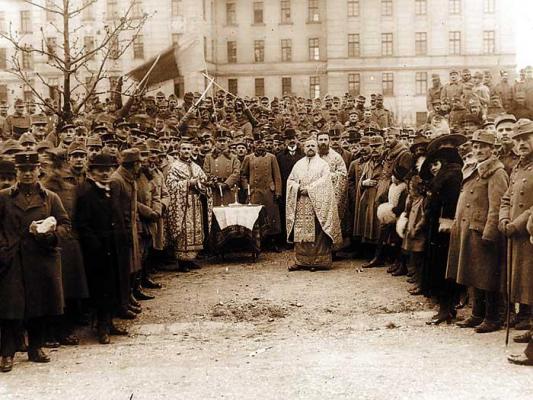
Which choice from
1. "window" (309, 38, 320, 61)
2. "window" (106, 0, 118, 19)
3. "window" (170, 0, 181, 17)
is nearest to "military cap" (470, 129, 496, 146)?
"window" (170, 0, 181, 17)

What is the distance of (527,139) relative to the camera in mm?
6809

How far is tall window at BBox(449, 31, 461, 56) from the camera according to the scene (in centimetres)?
4659

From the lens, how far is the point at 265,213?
13.5 meters

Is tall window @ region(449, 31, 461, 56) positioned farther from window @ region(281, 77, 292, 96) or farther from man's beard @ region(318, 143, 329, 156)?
man's beard @ region(318, 143, 329, 156)

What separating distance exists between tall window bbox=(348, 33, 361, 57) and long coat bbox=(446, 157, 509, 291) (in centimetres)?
4133

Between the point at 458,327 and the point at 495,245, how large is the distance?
1.04 meters

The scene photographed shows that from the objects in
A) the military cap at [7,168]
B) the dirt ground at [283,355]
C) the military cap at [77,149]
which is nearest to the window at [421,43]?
the dirt ground at [283,355]

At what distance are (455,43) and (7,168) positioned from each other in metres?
43.8

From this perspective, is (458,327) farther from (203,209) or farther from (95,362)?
(203,209)

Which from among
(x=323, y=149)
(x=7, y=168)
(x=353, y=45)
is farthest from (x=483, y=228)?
(x=353, y=45)

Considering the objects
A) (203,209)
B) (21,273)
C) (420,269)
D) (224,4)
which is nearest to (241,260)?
(203,209)

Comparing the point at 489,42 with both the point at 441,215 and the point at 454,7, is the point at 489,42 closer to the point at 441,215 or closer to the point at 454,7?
the point at 454,7

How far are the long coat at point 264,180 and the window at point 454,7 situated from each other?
3692 centimetres

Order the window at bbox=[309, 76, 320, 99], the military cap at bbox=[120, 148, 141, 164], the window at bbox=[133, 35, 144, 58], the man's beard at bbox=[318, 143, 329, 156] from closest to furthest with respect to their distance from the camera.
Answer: the military cap at bbox=[120, 148, 141, 164] → the man's beard at bbox=[318, 143, 329, 156] → the window at bbox=[133, 35, 144, 58] → the window at bbox=[309, 76, 320, 99]
